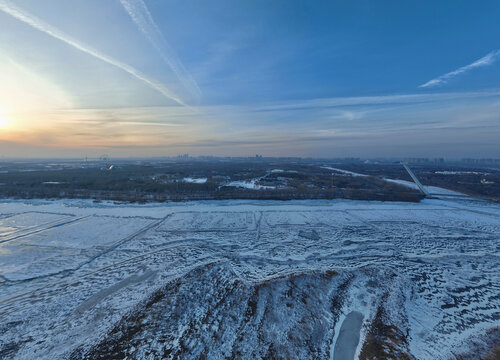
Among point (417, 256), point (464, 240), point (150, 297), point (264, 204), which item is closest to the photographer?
point (150, 297)

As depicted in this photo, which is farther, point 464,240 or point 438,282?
point 464,240

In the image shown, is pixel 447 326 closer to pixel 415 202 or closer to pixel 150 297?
pixel 150 297

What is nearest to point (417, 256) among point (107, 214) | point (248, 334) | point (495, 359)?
point (495, 359)

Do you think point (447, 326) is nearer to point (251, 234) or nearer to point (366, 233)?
point (366, 233)

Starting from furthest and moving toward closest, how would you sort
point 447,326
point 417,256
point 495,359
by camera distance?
1. point 417,256
2. point 447,326
3. point 495,359

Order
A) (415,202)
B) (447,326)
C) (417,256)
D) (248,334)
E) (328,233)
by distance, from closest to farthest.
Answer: (248,334) → (447,326) → (417,256) → (328,233) → (415,202)

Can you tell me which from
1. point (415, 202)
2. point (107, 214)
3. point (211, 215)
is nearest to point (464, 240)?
point (415, 202)
